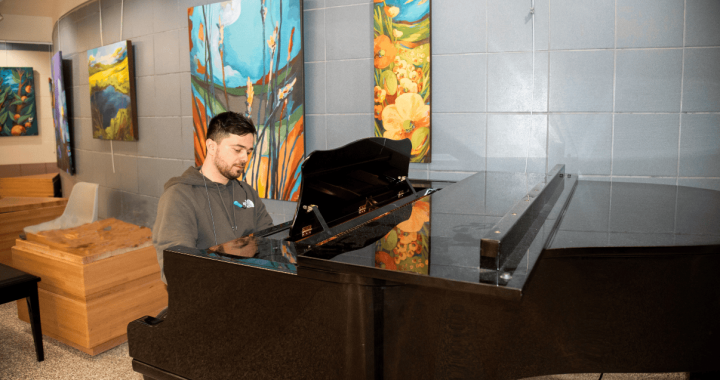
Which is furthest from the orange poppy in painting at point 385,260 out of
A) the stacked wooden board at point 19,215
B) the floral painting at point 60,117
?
the floral painting at point 60,117

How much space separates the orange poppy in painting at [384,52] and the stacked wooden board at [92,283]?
178cm

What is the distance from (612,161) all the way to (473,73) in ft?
2.93

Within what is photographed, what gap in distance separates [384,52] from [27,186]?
487cm

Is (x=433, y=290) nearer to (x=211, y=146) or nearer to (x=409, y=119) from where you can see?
(x=211, y=146)

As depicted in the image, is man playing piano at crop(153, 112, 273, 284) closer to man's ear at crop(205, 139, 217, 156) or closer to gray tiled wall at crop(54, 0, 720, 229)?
man's ear at crop(205, 139, 217, 156)

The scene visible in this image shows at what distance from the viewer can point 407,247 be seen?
1.23 meters

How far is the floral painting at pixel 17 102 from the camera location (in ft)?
19.0

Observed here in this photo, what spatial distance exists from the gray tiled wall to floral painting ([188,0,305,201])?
4.4 inches

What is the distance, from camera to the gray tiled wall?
7.88ft

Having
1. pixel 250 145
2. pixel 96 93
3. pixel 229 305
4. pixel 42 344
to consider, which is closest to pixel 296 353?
pixel 229 305

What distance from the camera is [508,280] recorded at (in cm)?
92

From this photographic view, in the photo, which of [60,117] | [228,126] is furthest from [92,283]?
[60,117]

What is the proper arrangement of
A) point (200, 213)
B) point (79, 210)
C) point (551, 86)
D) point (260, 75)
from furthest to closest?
point (79, 210) → point (260, 75) → point (551, 86) → point (200, 213)

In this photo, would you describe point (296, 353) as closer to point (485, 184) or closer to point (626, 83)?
point (485, 184)
